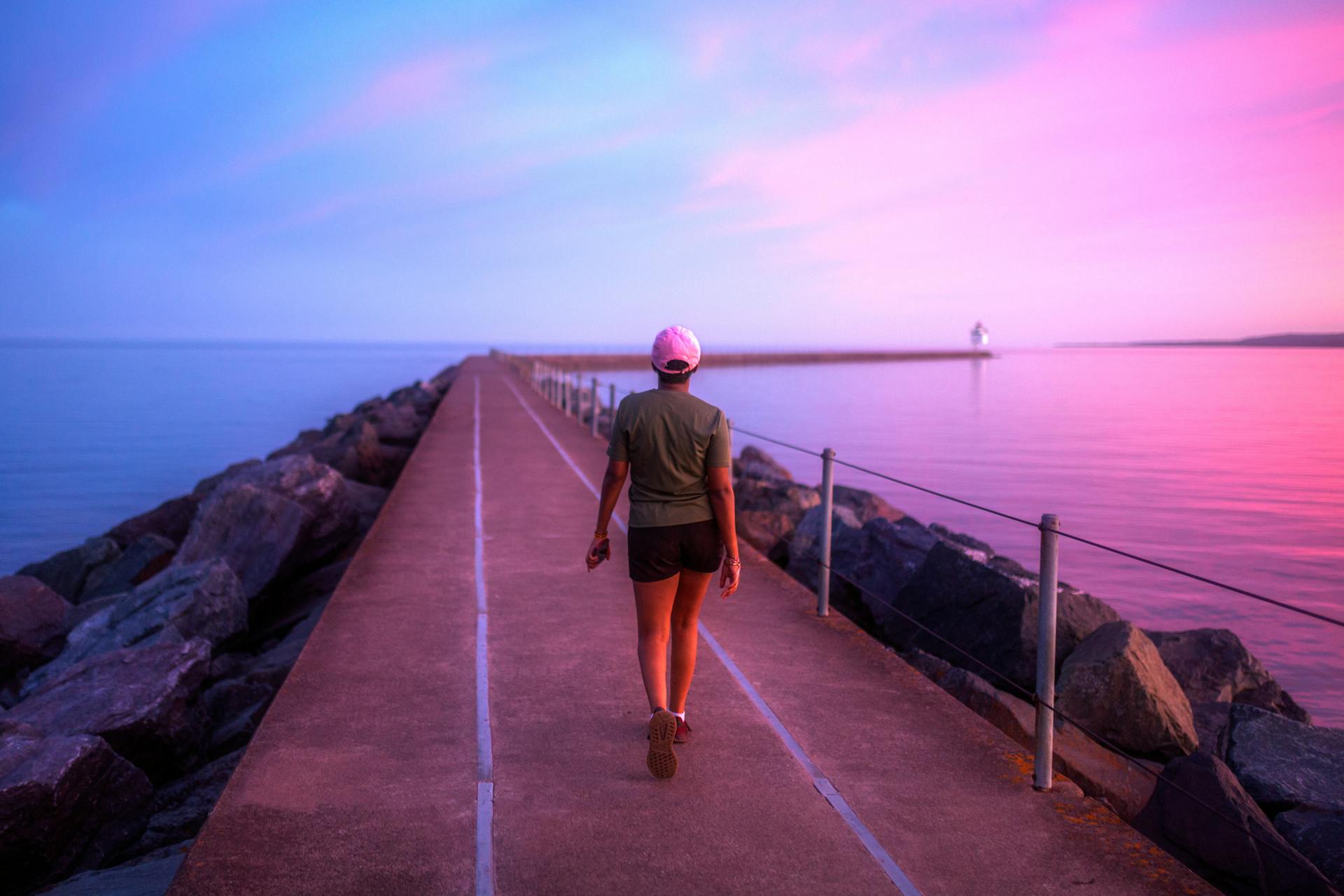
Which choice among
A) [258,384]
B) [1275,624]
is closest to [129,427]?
[258,384]

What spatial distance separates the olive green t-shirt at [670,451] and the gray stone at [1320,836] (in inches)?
139

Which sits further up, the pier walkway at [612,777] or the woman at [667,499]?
the woman at [667,499]

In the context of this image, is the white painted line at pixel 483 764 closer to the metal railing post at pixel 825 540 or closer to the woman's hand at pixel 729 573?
the woman's hand at pixel 729 573

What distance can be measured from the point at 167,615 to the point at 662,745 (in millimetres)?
6192

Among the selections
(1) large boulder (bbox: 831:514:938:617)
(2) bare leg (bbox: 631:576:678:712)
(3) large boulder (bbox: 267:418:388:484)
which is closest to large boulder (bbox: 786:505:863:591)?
(1) large boulder (bbox: 831:514:938:617)

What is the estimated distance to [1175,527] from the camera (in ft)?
67.9

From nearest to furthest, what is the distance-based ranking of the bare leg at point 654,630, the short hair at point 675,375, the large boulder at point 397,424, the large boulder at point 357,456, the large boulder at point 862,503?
the short hair at point 675,375, the bare leg at point 654,630, the large boulder at point 862,503, the large boulder at point 357,456, the large boulder at point 397,424

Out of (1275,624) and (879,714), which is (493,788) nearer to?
(879,714)

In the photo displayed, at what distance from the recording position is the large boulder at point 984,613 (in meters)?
7.82

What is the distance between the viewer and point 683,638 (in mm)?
4840

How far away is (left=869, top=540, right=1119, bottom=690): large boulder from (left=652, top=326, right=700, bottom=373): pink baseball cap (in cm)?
370

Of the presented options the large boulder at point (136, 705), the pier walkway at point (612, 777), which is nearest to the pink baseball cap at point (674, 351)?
the pier walkway at point (612, 777)

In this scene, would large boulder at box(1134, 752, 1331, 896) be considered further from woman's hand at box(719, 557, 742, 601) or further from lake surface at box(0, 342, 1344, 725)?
lake surface at box(0, 342, 1344, 725)

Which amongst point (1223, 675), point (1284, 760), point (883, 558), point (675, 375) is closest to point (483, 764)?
point (675, 375)
